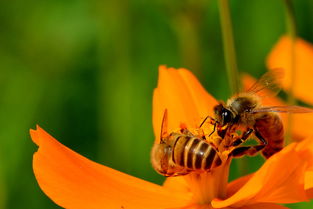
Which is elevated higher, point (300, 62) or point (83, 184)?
point (300, 62)

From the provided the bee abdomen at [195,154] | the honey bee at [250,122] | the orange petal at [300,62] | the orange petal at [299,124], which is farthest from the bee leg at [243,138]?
the orange petal at [300,62]

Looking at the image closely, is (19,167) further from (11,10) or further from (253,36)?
(253,36)

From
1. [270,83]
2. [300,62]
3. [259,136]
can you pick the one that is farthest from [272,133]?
[300,62]

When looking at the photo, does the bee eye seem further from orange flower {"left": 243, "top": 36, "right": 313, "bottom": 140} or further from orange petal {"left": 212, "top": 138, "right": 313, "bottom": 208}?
orange flower {"left": 243, "top": 36, "right": 313, "bottom": 140}

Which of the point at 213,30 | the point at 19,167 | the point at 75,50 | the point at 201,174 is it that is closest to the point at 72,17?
the point at 75,50

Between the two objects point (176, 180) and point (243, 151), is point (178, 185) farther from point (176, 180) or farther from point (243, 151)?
point (243, 151)

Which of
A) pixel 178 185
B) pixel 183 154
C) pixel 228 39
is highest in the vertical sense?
pixel 228 39

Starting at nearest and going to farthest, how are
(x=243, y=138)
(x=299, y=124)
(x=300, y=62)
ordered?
(x=243, y=138) < (x=299, y=124) < (x=300, y=62)
